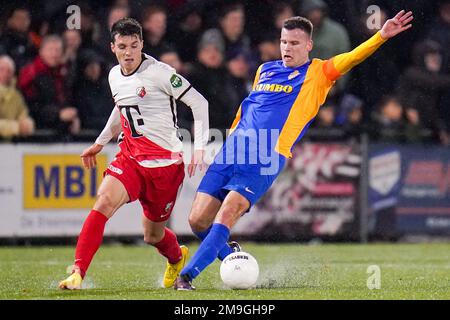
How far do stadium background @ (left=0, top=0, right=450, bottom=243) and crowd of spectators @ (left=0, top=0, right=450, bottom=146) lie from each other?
0.02 metres

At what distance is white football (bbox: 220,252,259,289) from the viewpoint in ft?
24.5

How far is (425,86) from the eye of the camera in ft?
46.3

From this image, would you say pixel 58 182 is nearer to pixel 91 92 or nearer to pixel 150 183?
pixel 91 92

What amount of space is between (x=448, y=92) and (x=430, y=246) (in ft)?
8.24

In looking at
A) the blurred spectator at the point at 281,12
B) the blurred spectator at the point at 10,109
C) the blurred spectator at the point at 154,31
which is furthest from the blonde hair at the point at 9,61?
the blurred spectator at the point at 281,12

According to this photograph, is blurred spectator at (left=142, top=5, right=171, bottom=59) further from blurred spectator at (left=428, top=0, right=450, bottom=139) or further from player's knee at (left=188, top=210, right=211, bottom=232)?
player's knee at (left=188, top=210, right=211, bottom=232)

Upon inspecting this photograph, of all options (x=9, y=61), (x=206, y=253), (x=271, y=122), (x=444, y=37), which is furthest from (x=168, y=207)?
(x=444, y=37)

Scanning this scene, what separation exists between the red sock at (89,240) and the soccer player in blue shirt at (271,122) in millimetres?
763

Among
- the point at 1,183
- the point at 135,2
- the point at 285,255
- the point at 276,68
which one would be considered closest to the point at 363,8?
the point at 135,2

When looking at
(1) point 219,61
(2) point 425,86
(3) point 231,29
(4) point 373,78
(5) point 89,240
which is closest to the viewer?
(5) point 89,240

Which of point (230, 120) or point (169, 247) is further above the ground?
point (230, 120)

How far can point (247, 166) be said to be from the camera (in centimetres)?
777

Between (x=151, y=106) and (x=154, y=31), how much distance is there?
540 centimetres

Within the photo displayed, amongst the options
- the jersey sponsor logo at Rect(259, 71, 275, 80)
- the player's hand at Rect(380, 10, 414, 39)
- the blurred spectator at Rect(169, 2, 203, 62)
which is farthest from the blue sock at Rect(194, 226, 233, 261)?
the blurred spectator at Rect(169, 2, 203, 62)
